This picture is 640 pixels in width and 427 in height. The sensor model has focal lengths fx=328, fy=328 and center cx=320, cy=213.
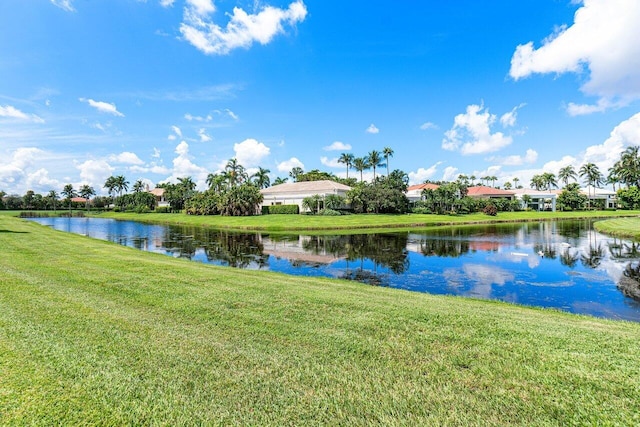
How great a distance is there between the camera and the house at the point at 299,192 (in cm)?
5762

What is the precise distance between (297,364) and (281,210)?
53.7 metres

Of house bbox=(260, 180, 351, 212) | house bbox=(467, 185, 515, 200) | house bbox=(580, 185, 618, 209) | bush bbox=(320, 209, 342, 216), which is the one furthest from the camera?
house bbox=(580, 185, 618, 209)

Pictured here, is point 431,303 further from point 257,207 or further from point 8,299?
point 257,207

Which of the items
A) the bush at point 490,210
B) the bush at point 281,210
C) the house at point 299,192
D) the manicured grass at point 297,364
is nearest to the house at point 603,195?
the bush at point 490,210

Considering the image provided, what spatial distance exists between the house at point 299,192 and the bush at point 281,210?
63.2 inches

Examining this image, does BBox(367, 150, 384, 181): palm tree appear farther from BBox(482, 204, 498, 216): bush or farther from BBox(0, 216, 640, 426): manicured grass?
BBox(0, 216, 640, 426): manicured grass

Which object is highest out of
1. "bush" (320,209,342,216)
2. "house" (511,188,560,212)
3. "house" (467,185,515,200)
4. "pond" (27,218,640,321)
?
"house" (467,185,515,200)

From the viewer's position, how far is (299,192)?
60062mm

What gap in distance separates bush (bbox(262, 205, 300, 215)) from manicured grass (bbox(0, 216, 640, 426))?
164 ft

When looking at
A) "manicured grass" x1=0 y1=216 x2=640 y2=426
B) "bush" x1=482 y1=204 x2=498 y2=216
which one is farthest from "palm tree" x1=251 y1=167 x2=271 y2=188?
"manicured grass" x1=0 y1=216 x2=640 y2=426

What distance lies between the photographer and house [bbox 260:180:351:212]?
189 ft

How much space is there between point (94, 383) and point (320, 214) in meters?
48.7

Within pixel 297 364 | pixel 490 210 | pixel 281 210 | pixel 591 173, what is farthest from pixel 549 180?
pixel 297 364

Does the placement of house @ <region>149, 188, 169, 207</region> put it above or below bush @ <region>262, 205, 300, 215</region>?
above
